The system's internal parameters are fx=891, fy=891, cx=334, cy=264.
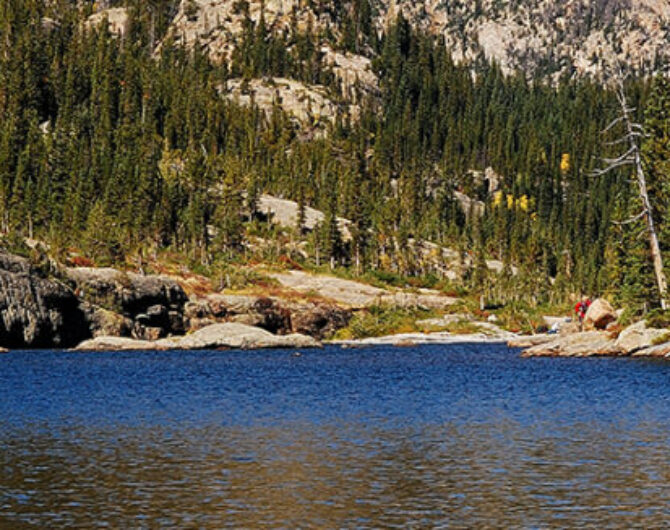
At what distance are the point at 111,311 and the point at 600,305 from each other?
52426mm

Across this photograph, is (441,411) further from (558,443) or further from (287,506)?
(287,506)

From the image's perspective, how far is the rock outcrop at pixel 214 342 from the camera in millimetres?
92562


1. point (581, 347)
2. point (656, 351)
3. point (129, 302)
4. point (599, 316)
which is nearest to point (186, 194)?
point (129, 302)

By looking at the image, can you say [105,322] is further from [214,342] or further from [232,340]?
[232,340]

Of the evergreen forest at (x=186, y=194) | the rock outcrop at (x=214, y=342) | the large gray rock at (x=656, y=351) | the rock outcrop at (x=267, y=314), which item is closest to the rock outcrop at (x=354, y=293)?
the rock outcrop at (x=267, y=314)

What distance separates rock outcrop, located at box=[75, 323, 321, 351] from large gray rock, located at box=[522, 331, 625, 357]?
2909cm

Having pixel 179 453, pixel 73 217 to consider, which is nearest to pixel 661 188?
pixel 179 453

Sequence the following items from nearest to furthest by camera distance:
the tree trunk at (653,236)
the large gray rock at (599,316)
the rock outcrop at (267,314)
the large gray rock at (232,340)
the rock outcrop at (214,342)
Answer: the tree trunk at (653,236) → the large gray rock at (599,316) → the rock outcrop at (214,342) → the large gray rock at (232,340) → the rock outcrop at (267,314)

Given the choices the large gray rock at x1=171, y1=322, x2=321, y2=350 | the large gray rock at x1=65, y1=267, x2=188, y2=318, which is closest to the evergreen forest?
the large gray rock at x1=65, y1=267, x2=188, y2=318

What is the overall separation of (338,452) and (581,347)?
52.4 meters

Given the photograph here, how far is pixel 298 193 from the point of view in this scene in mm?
169000

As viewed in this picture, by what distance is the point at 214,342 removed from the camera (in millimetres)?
95750

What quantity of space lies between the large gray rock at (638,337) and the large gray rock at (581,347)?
0.74m

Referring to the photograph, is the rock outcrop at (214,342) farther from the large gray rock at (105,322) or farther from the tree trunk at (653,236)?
the tree trunk at (653,236)
